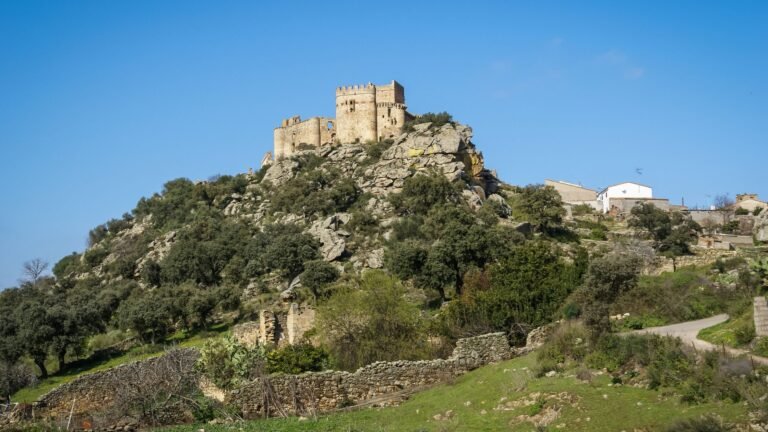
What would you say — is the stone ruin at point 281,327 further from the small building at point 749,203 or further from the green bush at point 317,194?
the small building at point 749,203

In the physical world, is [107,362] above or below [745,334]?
below

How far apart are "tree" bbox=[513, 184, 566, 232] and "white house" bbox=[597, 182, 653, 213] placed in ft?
74.8

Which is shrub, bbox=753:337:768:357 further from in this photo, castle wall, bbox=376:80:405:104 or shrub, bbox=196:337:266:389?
castle wall, bbox=376:80:405:104


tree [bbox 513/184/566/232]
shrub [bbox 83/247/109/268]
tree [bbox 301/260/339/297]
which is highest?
tree [bbox 513/184/566/232]

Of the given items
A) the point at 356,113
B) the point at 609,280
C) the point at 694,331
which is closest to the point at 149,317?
the point at 609,280

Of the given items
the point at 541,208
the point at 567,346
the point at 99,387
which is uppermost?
the point at 541,208

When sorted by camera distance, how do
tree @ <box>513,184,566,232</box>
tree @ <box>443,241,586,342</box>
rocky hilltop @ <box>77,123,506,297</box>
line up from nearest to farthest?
1. tree @ <box>443,241,586,342</box>
2. rocky hilltop @ <box>77,123,506,297</box>
3. tree @ <box>513,184,566,232</box>

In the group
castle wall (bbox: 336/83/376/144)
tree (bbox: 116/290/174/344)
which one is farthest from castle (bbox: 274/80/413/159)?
tree (bbox: 116/290/174/344)

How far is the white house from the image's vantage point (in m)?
93.9

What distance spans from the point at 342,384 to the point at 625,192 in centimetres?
8102

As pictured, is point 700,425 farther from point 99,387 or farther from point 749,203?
point 749,203

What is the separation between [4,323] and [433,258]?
2361 cm

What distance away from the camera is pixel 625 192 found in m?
94.2

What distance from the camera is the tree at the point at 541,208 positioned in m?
68.1
